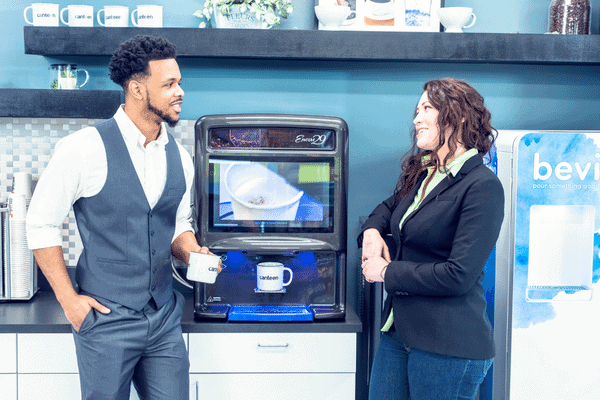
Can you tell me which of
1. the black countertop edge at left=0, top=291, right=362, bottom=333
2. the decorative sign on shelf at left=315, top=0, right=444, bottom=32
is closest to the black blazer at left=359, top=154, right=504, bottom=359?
the black countertop edge at left=0, top=291, right=362, bottom=333

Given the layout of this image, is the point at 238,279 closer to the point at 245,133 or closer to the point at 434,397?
the point at 245,133

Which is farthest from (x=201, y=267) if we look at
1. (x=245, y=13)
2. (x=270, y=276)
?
(x=245, y=13)

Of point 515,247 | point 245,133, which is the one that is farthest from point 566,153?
point 245,133

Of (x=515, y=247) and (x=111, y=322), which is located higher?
(x=515, y=247)

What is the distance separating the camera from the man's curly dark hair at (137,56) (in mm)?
1672

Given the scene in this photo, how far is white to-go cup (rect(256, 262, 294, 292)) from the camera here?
2.00 metres

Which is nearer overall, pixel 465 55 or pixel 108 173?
pixel 108 173

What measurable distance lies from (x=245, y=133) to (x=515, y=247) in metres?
0.99

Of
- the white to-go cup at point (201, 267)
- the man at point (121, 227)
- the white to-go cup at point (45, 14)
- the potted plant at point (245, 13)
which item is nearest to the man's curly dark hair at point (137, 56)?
the man at point (121, 227)

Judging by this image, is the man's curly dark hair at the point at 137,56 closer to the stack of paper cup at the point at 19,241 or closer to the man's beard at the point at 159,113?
the man's beard at the point at 159,113

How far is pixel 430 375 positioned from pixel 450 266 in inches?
11.9

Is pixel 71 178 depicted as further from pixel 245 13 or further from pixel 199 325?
pixel 245 13

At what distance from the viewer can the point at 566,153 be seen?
1971 mm

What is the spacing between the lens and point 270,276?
2004mm
